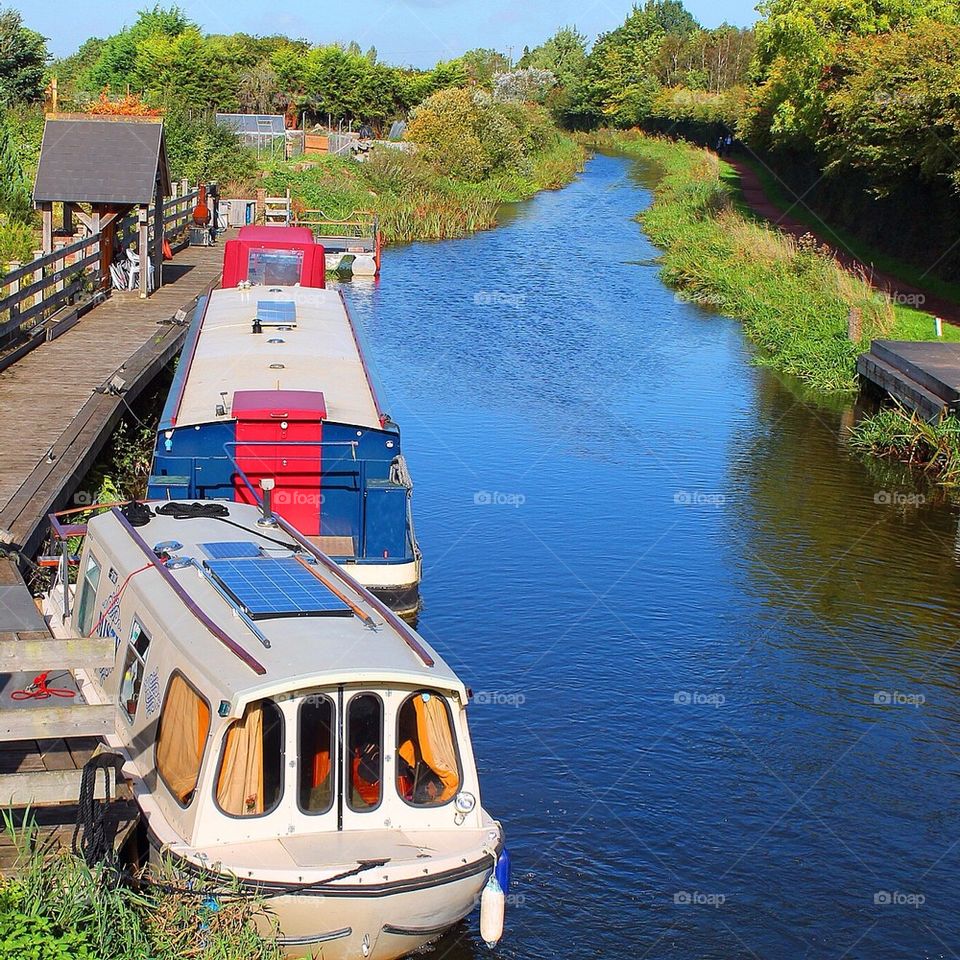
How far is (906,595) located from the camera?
19078mm

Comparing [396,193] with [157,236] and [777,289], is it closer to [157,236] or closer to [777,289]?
[777,289]

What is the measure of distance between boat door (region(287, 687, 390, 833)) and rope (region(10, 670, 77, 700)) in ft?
10.2

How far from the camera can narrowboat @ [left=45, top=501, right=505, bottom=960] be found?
8781mm

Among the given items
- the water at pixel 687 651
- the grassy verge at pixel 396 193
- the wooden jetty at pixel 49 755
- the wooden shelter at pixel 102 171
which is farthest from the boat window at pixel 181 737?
the grassy verge at pixel 396 193

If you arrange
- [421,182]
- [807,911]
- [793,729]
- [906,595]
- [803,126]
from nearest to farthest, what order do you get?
1. [807,911]
2. [793,729]
3. [906,595]
4. [803,126]
5. [421,182]

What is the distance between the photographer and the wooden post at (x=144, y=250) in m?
28.1

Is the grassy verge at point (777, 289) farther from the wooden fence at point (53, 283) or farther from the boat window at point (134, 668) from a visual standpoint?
the boat window at point (134, 668)

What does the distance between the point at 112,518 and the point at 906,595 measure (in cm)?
1163

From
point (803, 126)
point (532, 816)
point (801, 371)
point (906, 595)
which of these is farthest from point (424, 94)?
point (532, 816)

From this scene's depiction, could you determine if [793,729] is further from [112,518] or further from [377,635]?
[112,518]

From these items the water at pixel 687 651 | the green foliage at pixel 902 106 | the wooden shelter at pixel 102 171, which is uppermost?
the green foliage at pixel 902 106

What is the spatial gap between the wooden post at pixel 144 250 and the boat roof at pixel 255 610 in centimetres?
1677

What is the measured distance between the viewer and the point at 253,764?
904 centimetres

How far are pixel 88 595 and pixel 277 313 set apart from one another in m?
8.30
